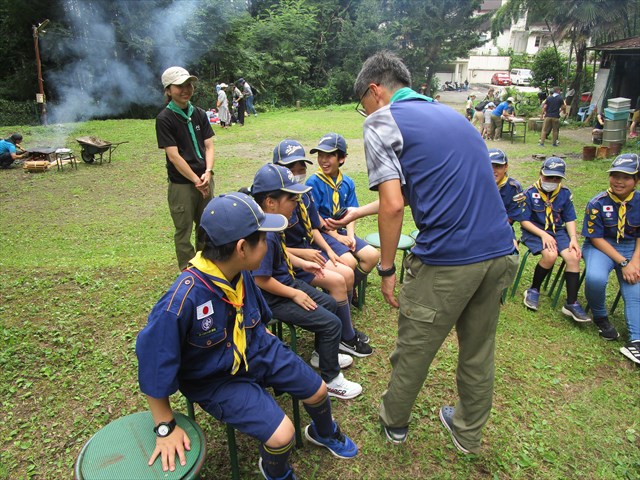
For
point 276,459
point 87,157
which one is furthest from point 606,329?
point 87,157

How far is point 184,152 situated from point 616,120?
1337cm

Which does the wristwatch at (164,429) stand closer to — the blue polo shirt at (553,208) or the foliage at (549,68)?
the blue polo shirt at (553,208)

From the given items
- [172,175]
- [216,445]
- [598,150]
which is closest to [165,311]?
[216,445]

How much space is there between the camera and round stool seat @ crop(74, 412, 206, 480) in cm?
171

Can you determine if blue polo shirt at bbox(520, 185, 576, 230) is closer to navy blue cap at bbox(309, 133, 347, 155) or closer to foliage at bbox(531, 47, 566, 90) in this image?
navy blue cap at bbox(309, 133, 347, 155)

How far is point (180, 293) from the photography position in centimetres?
195

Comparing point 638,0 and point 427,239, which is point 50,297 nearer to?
point 427,239

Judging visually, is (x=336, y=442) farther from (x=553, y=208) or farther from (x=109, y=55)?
(x=109, y=55)

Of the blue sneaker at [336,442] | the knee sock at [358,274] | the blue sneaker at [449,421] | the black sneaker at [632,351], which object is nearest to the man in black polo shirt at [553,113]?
the black sneaker at [632,351]

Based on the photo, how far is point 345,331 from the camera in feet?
11.5

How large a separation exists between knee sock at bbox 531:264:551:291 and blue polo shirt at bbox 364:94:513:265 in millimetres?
2610

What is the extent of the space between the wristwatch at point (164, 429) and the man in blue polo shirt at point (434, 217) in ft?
4.13

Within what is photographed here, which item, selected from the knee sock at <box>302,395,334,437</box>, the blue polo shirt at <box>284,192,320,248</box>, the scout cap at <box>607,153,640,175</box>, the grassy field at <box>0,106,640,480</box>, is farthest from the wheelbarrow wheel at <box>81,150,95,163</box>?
the scout cap at <box>607,153,640,175</box>

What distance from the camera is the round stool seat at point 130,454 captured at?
5.61 ft
